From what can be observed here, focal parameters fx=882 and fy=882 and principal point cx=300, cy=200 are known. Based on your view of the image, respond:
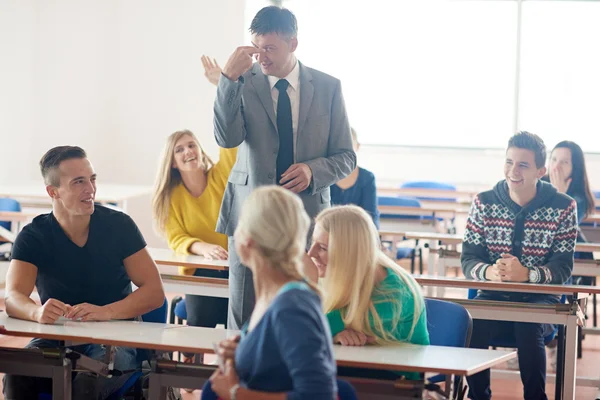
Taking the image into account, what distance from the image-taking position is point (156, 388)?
2266 millimetres

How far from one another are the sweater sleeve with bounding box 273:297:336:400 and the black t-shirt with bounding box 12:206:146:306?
1.36 meters

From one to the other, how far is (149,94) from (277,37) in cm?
530

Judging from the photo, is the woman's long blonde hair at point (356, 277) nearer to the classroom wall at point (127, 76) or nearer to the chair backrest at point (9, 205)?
the chair backrest at point (9, 205)

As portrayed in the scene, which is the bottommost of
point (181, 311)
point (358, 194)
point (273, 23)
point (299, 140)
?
point (181, 311)

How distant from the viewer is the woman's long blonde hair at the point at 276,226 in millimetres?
1722

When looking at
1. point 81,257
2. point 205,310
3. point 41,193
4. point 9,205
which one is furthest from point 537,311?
point 41,193

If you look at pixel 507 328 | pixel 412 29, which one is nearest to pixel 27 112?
pixel 412 29

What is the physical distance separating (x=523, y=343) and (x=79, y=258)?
175 centimetres

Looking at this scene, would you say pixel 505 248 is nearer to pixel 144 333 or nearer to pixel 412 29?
pixel 144 333

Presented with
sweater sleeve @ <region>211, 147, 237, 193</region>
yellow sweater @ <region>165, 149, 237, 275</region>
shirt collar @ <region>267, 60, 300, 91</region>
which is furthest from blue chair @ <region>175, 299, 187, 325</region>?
shirt collar @ <region>267, 60, 300, 91</region>

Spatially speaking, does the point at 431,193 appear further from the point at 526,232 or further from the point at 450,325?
the point at 450,325

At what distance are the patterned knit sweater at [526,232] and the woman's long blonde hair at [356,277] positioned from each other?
1.28m

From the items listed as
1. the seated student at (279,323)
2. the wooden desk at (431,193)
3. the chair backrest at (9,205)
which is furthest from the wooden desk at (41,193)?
the seated student at (279,323)

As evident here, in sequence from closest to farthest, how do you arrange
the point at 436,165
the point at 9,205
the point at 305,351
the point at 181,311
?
the point at 305,351
the point at 181,311
the point at 9,205
the point at 436,165
